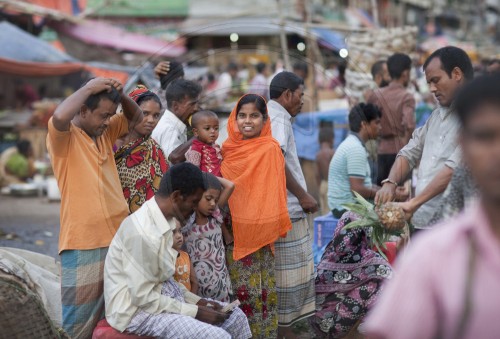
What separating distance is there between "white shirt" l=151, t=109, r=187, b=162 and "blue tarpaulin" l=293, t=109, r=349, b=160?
2824 mm

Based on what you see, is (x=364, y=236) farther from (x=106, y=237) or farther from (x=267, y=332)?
(x=106, y=237)

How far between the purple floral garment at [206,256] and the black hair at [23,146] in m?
9.32

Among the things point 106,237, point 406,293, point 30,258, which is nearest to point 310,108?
point 30,258

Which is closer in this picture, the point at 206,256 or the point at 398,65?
the point at 206,256

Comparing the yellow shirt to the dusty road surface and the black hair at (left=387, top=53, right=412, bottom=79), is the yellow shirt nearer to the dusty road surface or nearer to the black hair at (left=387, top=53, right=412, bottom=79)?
the dusty road surface

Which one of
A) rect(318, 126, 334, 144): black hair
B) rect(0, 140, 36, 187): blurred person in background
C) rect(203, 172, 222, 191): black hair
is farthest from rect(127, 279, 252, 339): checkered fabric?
rect(0, 140, 36, 187): blurred person in background

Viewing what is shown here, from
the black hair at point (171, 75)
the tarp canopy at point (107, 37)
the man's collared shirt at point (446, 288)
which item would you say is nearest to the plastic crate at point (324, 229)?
the black hair at point (171, 75)

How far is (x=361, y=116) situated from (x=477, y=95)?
4.37m

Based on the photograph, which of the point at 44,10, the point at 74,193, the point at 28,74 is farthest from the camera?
the point at 44,10

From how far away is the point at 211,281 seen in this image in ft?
15.8

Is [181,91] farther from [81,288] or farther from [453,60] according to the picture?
[453,60]

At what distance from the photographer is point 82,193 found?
14.5ft

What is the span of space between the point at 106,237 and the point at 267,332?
121 cm

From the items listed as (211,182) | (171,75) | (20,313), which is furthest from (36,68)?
(20,313)
